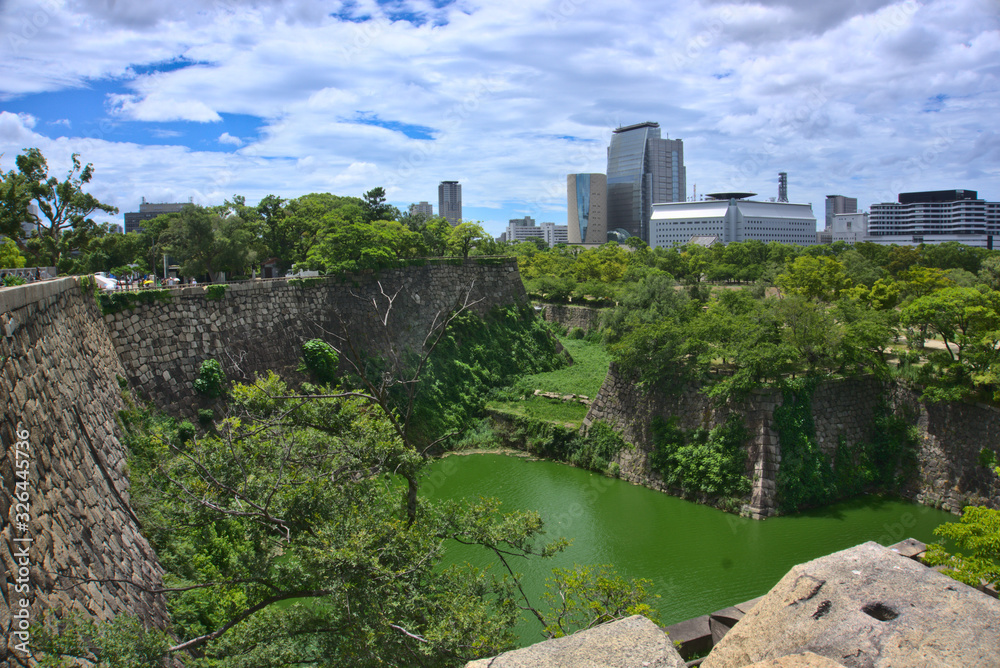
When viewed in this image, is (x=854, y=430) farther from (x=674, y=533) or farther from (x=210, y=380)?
(x=210, y=380)

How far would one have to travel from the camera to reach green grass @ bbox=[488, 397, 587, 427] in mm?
20164

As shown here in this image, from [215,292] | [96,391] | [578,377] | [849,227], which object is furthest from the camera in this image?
[849,227]

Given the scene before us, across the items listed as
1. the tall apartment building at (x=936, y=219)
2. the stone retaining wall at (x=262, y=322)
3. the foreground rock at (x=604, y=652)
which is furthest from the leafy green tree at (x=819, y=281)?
the tall apartment building at (x=936, y=219)

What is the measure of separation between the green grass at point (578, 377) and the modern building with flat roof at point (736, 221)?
266 feet

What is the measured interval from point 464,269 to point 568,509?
43.7 ft

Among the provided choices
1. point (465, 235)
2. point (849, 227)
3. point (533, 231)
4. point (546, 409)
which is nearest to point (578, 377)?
point (546, 409)

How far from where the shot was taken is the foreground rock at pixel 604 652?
11.8ft

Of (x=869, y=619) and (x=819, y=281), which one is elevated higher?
(x=819, y=281)

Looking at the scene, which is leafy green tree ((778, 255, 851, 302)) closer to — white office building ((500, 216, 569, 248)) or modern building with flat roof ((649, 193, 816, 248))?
modern building with flat roof ((649, 193, 816, 248))

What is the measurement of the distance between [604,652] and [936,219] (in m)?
122

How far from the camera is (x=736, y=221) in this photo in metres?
105

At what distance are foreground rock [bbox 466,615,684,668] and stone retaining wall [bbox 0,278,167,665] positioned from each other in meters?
4.03

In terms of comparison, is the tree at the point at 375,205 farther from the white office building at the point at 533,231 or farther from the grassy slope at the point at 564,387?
the white office building at the point at 533,231

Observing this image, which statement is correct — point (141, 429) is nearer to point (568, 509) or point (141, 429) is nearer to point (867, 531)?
point (568, 509)
